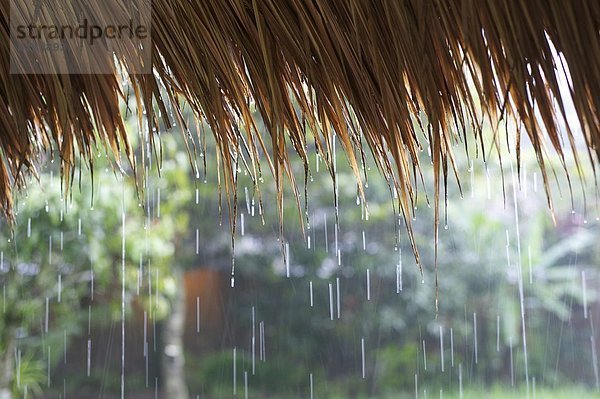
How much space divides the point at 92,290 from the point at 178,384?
0.91 meters

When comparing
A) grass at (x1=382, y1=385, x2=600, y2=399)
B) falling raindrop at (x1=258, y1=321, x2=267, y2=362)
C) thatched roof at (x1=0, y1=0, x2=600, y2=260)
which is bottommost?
grass at (x1=382, y1=385, x2=600, y2=399)

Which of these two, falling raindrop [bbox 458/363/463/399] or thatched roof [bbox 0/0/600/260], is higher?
thatched roof [bbox 0/0/600/260]

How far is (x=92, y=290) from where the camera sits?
5.02 metres

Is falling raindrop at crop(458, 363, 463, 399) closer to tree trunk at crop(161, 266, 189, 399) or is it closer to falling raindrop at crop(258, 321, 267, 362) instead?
falling raindrop at crop(258, 321, 267, 362)

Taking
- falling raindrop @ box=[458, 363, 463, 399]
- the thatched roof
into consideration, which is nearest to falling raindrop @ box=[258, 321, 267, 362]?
falling raindrop @ box=[458, 363, 463, 399]

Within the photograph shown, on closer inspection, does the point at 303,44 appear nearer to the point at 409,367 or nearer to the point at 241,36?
the point at 241,36

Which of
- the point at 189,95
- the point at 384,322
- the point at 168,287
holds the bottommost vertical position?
the point at 384,322

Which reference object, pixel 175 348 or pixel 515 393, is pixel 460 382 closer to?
pixel 515 393

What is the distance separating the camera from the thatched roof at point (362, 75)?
70cm

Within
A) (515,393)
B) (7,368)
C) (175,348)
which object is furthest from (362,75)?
(515,393)

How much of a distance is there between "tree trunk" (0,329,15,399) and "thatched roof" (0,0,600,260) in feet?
12.0

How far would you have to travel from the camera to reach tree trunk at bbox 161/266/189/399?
5.16 m

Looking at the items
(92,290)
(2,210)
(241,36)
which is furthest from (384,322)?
(241,36)

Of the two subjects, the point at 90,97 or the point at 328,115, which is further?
the point at 90,97
